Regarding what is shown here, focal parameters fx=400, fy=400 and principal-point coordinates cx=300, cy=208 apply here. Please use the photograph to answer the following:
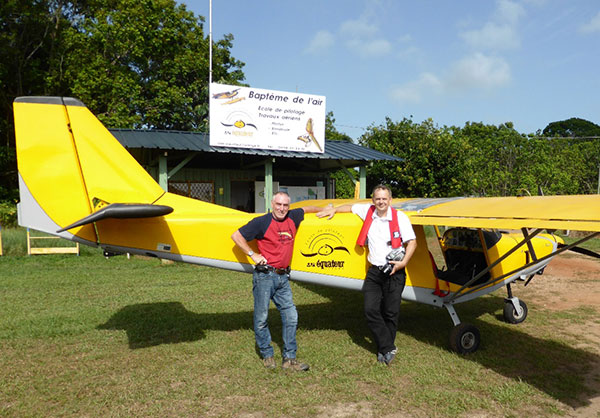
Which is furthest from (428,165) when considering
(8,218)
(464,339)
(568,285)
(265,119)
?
(8,218)

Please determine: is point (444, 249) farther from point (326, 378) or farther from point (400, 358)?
point (326, 378)

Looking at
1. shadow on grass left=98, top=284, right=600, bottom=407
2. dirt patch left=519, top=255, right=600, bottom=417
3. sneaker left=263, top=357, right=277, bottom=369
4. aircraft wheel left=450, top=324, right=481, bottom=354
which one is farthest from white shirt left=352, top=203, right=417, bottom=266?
dirt patch left=519, top=255, right=600, bottom=417

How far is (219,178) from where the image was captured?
664 inches

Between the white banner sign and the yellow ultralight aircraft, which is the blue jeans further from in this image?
the white banner sign

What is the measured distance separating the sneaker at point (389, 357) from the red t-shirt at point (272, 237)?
1674mm

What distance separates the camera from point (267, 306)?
4.58 metres

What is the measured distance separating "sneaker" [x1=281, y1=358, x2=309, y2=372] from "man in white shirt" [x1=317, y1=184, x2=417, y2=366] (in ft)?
3.08

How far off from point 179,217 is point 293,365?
7.47 feet

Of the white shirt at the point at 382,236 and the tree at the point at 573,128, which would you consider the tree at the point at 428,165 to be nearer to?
the white shirt at the point at 382,236

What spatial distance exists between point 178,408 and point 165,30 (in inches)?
1034

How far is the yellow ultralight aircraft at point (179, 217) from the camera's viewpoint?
14.3 ft

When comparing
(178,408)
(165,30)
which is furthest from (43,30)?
(178,408)

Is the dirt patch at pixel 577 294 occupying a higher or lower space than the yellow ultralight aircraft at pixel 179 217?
lower

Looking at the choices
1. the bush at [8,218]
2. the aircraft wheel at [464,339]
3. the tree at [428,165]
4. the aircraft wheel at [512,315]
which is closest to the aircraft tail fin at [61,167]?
the aircraft wheel at [464,339]
